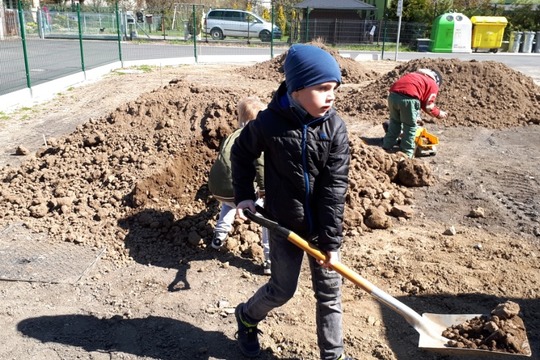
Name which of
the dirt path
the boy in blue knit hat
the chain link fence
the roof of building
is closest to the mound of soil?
the chain link fence

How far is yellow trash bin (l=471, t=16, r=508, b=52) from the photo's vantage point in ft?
85.3

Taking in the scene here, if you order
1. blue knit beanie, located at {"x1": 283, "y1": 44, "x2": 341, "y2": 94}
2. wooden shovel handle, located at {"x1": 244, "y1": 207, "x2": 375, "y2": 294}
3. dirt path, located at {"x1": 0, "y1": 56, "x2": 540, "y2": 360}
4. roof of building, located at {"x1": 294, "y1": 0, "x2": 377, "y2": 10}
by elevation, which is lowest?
dirt path, located at {"x1": 0, "y1": 56, "x2": 540, "y2": 360}

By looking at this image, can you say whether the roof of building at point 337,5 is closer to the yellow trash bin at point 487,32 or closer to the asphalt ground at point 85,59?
the asphalt ground at point 85,59

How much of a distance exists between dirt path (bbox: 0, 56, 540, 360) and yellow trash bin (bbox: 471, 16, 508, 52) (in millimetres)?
21540

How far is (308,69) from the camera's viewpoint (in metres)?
2.52

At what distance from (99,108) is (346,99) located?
5229 millimetres

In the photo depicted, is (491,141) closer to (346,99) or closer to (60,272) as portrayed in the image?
(346,99)

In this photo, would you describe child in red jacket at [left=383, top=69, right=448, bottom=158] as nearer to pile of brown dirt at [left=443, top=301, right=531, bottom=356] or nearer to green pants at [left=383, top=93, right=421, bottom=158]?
green pants at [left=383, top=93, right=421, bottom=158]

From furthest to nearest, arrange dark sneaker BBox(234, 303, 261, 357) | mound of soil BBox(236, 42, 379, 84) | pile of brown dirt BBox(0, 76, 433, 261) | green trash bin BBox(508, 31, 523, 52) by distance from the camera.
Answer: green trash bin BBox(508, 31, 523, 52)
mound of soil BBox(236, 42, 379, 84)
pile of brown dirt BBox(0, 76, 433, 261)
dark sneaker BBox(234, 303, 261, 357)

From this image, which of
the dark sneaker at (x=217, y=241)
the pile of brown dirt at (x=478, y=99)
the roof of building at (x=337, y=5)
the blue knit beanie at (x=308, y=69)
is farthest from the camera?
the roof of building at (x=337, y=5)

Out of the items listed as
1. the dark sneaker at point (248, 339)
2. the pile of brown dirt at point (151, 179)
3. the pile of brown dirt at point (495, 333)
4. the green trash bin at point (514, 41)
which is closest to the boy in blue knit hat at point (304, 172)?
the dark sneaker at point (248, 339)

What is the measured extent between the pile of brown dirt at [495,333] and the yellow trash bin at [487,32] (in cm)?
2607

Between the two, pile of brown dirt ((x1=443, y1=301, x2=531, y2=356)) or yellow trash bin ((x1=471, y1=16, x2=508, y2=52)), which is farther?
yellow trash bin ((x1=471, y1=16, x2=508, y2=52))

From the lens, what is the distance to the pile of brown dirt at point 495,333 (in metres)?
2.82
